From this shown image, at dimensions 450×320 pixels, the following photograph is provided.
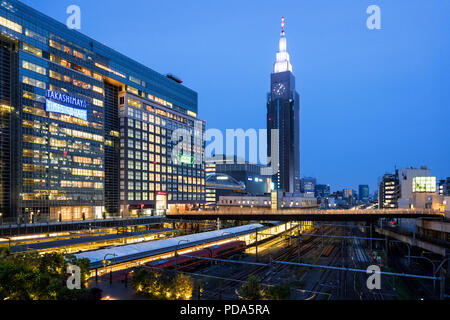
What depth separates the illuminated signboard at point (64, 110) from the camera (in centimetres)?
8006

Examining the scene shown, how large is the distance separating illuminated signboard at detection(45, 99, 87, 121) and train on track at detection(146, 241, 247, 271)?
60011 millimetres

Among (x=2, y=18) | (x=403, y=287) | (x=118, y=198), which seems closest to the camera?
(x=403, y=287)

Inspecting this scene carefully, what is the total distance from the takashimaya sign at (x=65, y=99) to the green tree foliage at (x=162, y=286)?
7186cm

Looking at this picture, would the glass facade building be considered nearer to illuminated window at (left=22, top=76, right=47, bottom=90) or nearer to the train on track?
illuminated window at (left=22, top=76, right=47, bottom=90)

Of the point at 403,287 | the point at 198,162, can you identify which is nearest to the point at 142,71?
the point at 198,162

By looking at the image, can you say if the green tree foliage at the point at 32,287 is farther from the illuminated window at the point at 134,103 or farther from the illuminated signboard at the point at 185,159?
the illuminated signboard at the point at 185,159

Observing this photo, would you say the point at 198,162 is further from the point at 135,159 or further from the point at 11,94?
the point at 11,94

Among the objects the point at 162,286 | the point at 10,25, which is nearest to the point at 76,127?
the point at 10,25

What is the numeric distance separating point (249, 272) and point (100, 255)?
73.7 feet

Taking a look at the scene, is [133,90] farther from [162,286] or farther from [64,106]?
[162,286]

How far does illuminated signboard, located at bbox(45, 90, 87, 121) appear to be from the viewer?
8030 centimetres

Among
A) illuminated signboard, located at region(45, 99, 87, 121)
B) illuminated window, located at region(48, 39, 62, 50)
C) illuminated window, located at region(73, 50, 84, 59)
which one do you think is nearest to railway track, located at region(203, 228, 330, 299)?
illuminated signboard, located at region(45, 99, 87, 121)

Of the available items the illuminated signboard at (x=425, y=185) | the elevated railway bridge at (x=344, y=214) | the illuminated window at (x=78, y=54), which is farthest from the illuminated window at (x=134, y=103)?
the illuminated signboard at (x=425, y=185)
